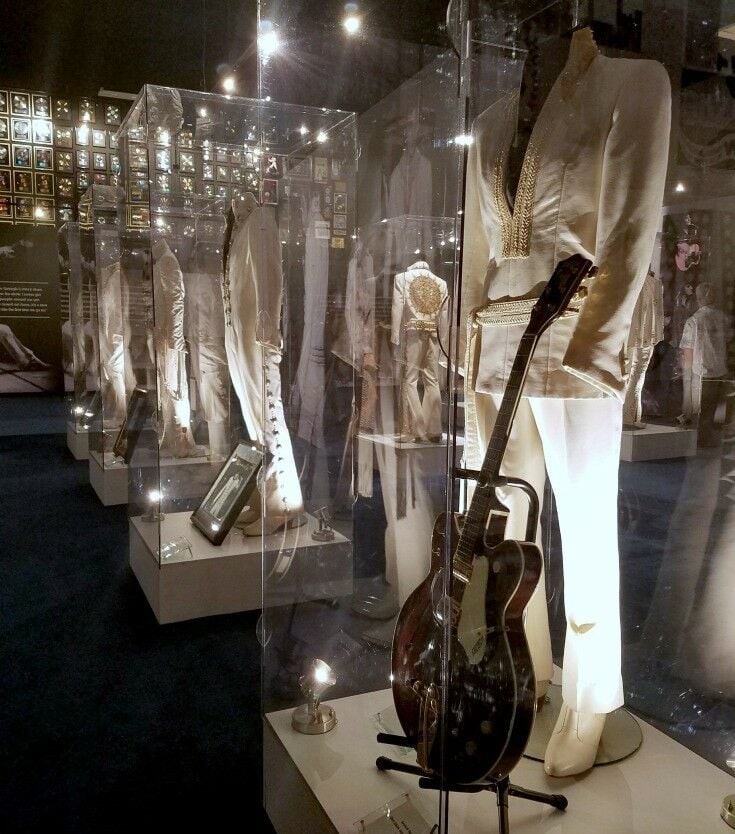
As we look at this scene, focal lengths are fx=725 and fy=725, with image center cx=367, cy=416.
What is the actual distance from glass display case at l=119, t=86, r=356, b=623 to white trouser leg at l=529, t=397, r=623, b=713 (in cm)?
101

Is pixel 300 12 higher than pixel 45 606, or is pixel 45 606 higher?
pixel 300 12

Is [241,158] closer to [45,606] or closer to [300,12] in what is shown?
[300,12]

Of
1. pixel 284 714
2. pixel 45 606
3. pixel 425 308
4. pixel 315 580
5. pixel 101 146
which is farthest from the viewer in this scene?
pixel 101 146

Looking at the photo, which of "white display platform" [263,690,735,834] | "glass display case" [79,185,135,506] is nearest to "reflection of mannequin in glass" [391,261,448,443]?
"white display platform" [263,690,735,834]

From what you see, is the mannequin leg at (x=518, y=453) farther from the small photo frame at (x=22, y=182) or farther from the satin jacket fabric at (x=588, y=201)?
the small photo frame at (x=22, y=182)

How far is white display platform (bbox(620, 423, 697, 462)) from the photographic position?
147cm

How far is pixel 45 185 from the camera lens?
6941mm

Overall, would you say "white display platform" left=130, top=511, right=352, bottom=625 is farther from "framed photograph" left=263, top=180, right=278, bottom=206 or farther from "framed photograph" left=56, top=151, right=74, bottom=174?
"framed photograph" left=56, top=151, right=74, bottom=174

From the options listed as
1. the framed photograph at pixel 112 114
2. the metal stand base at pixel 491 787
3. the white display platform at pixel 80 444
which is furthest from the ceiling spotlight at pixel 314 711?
the white display platform at pixel 80 444

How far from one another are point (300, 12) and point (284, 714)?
187 cm

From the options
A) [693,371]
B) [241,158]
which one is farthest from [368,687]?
[241,158]

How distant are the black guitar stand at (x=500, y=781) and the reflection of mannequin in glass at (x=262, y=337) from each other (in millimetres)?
1005

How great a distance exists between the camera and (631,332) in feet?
4.50

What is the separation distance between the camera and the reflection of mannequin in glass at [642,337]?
135 centimetres
